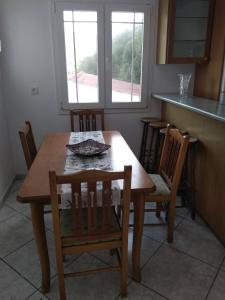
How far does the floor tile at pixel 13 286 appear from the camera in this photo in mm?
1516

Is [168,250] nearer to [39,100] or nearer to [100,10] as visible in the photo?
[39,100]

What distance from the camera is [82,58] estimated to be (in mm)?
2850

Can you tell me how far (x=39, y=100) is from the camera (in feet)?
9.61

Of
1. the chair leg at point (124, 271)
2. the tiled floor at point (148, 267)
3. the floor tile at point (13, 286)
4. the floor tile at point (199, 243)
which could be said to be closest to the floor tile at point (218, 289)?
the tiled floor at point (148, 267)

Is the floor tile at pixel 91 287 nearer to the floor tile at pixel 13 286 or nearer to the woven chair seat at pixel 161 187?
the floor tile at pixel 13 286

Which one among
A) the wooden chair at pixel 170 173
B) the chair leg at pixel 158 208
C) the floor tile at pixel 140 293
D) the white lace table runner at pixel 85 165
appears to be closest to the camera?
the white lace table runner at pixel 85 165

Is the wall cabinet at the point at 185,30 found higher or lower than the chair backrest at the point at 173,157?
higher

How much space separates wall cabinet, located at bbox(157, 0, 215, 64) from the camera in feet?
8.46

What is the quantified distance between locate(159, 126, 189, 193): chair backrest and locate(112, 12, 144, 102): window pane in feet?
4.01

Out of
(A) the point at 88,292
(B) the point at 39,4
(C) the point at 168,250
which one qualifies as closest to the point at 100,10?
(B) the point at 39,4

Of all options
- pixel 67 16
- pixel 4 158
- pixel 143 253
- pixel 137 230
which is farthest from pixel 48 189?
pixel 67 16

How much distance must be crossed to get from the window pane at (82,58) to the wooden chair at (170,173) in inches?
53.9

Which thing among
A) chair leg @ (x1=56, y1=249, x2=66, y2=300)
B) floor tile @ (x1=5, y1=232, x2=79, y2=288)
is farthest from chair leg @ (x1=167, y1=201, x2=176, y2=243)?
chair leg @ (x1=56, y1=249, x2=66, y2=300)

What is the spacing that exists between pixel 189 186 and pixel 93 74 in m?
1.74
